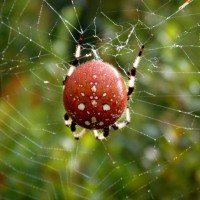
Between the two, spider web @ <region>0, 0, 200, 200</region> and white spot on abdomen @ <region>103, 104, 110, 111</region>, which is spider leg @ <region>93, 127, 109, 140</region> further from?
white spot on abdomen @ <region>103, 104, 110, 111</region>

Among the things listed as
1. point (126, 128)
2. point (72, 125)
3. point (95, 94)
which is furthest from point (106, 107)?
point (126, 128)

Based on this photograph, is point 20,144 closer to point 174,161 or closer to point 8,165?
point 8,165

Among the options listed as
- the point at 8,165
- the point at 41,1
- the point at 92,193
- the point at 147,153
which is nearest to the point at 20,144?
the point at 8,165

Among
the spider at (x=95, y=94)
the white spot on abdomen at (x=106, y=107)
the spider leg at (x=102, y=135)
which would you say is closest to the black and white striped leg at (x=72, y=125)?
the spider leg at (x=102, y=135)

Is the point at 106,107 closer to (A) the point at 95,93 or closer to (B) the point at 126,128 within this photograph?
(A) the point at 95,93

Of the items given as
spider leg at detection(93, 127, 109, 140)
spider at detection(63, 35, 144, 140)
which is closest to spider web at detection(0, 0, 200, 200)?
spider leg at detection(93, 127, 109, 140)

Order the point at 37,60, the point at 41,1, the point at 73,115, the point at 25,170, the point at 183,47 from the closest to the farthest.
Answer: the point at 73,115, the point at 25,170, the point at 183,47, the point at 37,60, the point at 41,1

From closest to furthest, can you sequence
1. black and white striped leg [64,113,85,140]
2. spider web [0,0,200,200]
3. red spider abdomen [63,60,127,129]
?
red spider abdomen [63,60,127,129] → black and white striped leg [64,113,85,140] → spider web [0,0,200,200]
